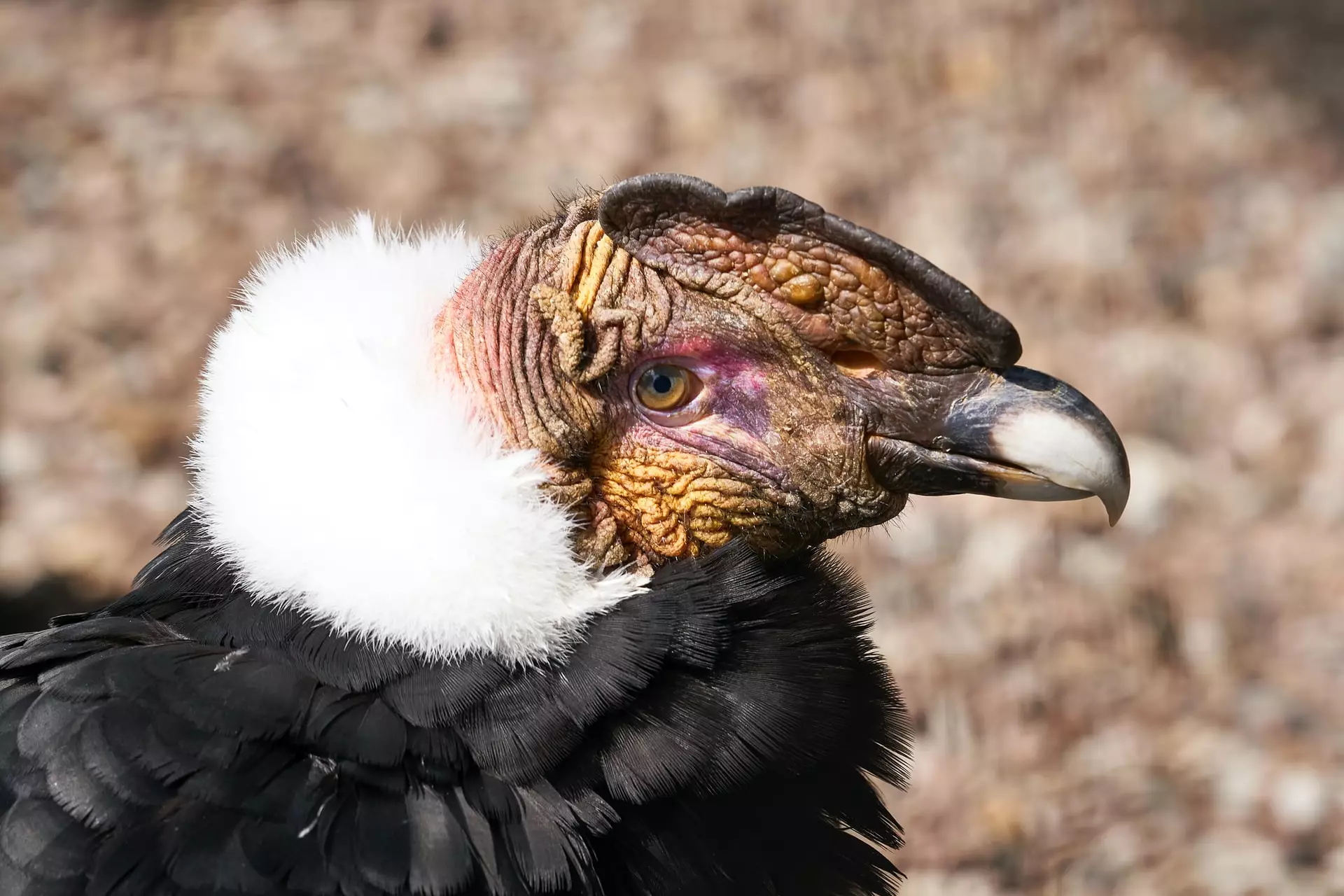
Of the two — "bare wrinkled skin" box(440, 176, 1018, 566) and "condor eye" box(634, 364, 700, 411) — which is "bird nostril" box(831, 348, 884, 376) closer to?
"bare wrinkled skin" box(440, 176, 1018, 566)

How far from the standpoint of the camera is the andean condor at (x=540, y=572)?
203 centimetres

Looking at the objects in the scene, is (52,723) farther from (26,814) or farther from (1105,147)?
(1105,147)

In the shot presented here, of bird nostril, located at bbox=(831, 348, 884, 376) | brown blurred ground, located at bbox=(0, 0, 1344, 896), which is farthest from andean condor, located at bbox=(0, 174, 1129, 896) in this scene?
brown blurred ground, located at bbox=(0, 0, 1344, 896)

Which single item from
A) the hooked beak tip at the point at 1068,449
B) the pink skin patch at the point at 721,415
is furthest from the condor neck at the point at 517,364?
the hooked beak tip at the point at 1068,449

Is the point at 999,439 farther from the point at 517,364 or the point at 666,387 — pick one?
the point at 517,364

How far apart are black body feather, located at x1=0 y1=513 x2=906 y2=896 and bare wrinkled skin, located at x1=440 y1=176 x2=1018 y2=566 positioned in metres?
0.15

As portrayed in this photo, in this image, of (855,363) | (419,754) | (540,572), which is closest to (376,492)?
(540,572)

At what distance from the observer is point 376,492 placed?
6.97 feet

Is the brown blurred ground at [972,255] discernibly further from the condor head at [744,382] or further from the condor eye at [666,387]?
the condor eye at [666,387]

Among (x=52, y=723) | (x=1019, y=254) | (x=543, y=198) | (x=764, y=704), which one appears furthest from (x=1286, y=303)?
(x=52, y=723)

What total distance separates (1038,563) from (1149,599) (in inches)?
15.9

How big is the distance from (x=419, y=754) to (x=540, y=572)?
13.3 inches

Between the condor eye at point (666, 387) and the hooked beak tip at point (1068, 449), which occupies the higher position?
the hooked beak tip at point (1068, 449)

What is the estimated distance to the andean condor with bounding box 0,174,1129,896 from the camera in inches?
79.8
